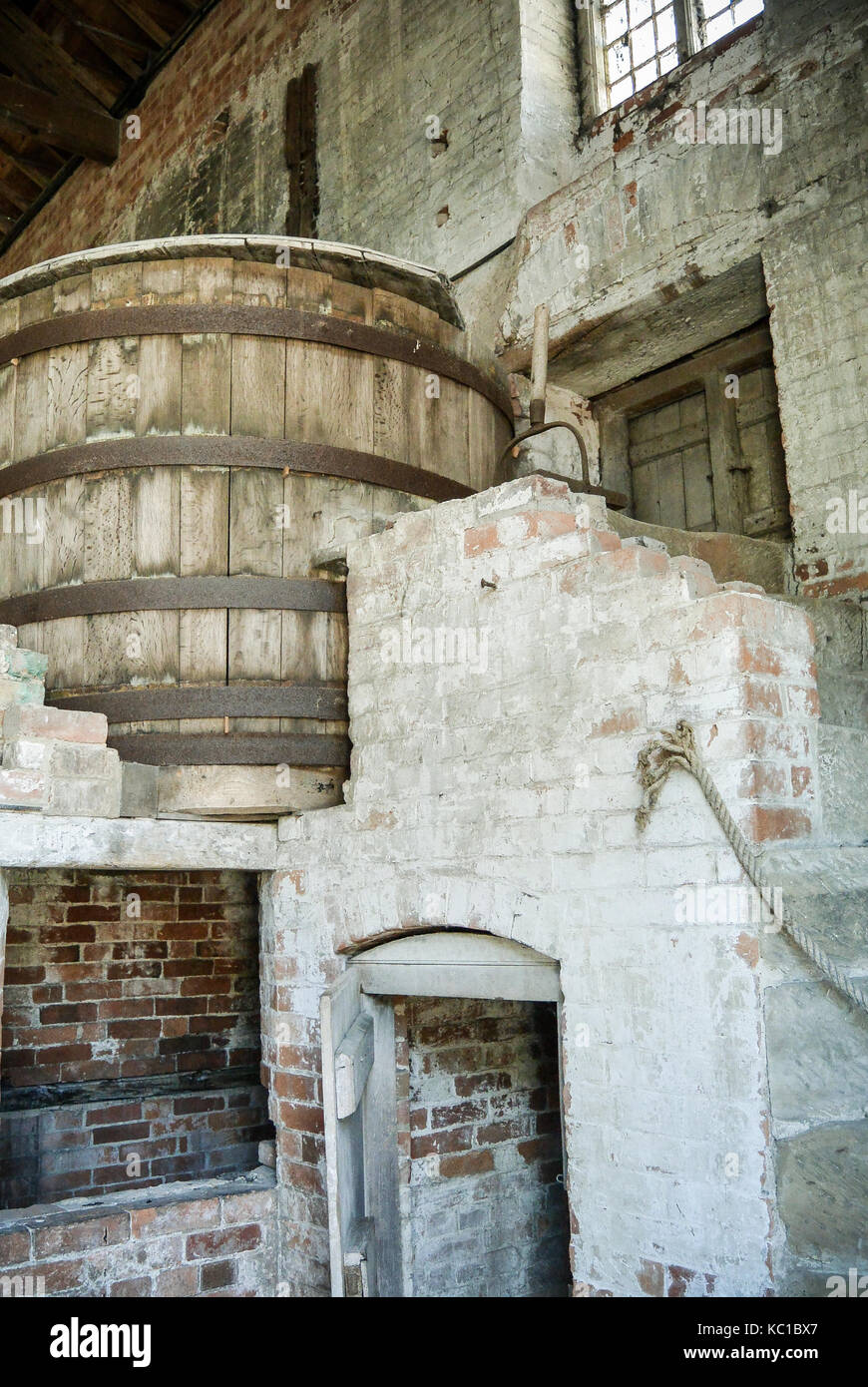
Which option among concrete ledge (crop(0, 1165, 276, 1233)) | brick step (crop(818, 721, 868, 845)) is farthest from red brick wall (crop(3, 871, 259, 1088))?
brick step (crop(818, 721, 868, 845))

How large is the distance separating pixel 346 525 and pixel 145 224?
5.97 meters

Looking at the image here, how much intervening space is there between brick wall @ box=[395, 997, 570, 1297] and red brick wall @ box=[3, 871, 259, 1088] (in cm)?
184

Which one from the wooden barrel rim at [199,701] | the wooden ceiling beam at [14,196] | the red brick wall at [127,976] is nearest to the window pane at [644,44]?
Result: the wooden barrel rim at [199,701]

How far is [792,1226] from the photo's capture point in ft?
7.52

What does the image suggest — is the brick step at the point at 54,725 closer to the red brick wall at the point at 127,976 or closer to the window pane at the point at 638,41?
the red brick wall at the point at 127,976

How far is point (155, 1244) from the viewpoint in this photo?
138 inches

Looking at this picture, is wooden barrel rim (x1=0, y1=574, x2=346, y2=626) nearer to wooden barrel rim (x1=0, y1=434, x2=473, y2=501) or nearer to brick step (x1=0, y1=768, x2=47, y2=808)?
wooden barrel rim (x1=0, y1=434, x2=473, y2=501)

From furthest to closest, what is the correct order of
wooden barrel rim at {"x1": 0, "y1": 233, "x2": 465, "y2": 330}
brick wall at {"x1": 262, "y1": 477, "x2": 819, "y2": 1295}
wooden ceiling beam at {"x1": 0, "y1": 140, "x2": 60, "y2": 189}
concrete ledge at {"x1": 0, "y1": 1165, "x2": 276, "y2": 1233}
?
wooden ceiling beam at {"x1": 0, "y1": 140, "x2": 60, "y2": 189} → wooden barrel rim at {"x1": 0, "y1": 233, "x2": 465, "y2": 330} → concrete ledge at {"x1": 0, "y1": 1165, "x2": 276, "y2": 1233} → brick wall at {"x1": 262, "y1": 477, "x2": 819, "y2": 1295}

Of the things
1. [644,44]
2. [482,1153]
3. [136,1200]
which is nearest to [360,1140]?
[482,1153]

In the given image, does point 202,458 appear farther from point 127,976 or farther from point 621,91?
point 621,91

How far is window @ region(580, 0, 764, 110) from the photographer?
5.08 meters

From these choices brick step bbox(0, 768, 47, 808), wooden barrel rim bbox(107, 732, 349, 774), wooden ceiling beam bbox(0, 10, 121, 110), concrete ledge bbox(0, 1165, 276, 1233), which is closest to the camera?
brick step bbox(0, 768, 47, 808)

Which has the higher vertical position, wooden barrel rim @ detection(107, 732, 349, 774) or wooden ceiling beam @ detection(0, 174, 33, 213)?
wooden ceiling beam @ detection(0, 174, 33, 213)
